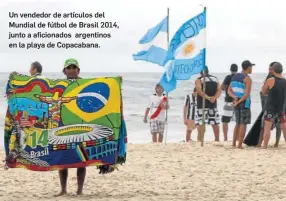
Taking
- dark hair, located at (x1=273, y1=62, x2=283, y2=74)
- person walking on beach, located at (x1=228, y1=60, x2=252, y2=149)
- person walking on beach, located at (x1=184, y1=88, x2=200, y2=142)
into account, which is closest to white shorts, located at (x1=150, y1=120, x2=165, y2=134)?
person walking on beach, located at (x1=184, y1=88, x2=200, y2=142)

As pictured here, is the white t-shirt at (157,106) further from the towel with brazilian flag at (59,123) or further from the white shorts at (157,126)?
the towel with brazilian flag at (59,123)

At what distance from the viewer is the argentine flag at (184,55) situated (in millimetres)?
13148

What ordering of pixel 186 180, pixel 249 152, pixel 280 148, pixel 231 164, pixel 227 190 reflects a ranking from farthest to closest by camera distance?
pixel 280 148
pixel 249 152
pixel 231 164
pixel 186 180
pixel 227 190

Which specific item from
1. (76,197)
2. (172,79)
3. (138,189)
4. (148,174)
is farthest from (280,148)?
(76,197)

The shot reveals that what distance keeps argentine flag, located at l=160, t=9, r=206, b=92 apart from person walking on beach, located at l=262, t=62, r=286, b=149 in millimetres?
1303

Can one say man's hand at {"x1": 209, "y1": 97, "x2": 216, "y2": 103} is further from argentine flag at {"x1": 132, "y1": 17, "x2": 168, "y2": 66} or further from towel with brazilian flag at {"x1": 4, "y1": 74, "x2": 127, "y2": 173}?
towel with brazilian flag at {"x1": 4, "y1": 74, "x2": 127, "y2": 173}

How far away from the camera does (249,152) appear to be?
1241 centimetres

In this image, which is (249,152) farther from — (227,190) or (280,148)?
(227,190)

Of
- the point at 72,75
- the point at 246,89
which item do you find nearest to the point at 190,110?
the point at 246,89

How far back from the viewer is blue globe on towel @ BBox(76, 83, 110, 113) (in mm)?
7871

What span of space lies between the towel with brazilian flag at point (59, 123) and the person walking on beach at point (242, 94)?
5035 millimetres

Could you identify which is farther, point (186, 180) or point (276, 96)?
point (276, 96)

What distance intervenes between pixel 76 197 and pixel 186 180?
197 centimetres

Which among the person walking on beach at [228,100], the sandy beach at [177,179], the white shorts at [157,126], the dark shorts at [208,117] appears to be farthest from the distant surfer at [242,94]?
the white shorts at [157,126]
